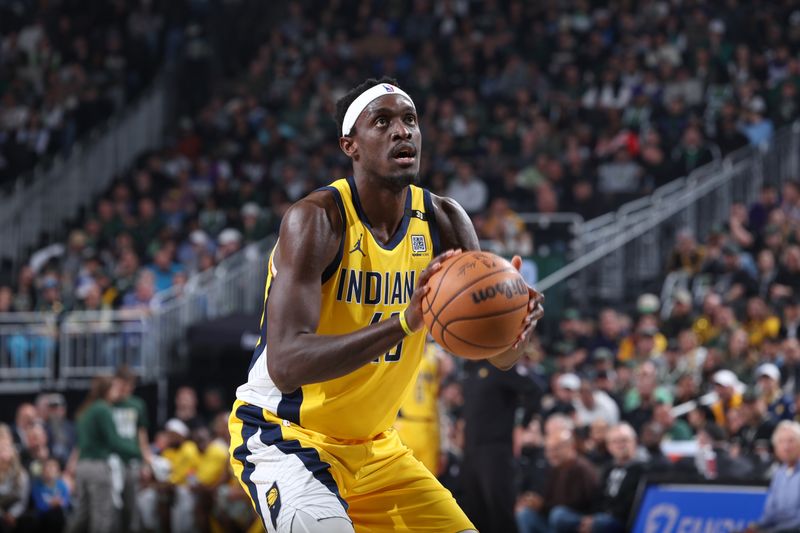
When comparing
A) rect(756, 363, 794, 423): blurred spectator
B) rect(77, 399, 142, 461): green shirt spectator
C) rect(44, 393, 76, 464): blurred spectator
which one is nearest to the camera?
rect(756, 363, 794, 423): blurred spectator

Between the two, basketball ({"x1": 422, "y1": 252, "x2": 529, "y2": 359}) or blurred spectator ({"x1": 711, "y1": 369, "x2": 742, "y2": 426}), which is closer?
basketball ({"x1": 422, "y1": 252, "x2": 529, "y2": 359})

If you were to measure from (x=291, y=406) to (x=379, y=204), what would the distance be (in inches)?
32.8

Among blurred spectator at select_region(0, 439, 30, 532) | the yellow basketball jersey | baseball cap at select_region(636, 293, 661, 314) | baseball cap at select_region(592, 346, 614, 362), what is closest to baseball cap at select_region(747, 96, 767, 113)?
baseball cap at select_region(636, 293, 661, 314)

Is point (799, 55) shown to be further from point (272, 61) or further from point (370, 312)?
point (370, 312)

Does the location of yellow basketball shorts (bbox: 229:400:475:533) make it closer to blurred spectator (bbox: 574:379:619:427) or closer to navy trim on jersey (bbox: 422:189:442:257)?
navy trim on jersey (bbox: 422:189:442:257)

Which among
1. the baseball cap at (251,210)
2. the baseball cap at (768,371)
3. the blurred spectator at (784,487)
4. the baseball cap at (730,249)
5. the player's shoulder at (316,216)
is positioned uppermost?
the baseball cap at (251,210)

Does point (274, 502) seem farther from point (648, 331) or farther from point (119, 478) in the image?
point (648, 331)

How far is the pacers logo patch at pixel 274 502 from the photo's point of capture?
4.61 metres

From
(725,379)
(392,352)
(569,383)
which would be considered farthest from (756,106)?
(392,352)

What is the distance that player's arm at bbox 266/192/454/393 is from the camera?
429cm

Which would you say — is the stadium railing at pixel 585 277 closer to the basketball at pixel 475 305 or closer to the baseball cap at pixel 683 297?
the baseball cap at pixel 683 297

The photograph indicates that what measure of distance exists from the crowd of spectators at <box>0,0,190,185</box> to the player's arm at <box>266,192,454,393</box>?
17.2 meters

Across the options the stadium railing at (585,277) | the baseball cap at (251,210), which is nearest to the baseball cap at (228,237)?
the baseball cap at (251,210)

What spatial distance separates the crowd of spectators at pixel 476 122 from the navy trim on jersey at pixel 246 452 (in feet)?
35.0
